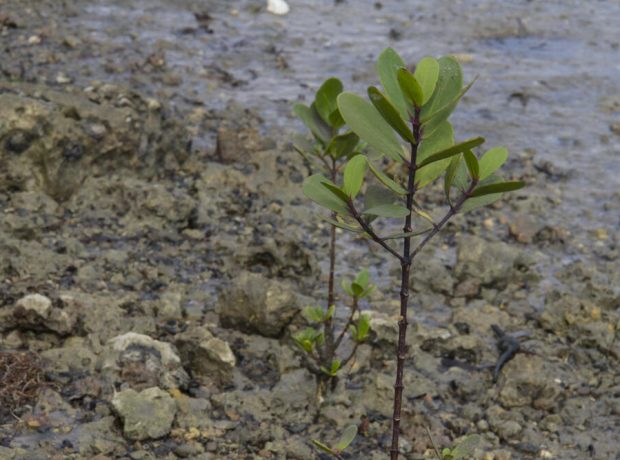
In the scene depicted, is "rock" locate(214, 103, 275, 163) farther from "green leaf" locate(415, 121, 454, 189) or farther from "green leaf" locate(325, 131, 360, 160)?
"green leaf" locate(415, 121, 454, 189)

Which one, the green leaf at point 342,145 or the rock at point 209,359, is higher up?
the green leaf at point 342,145

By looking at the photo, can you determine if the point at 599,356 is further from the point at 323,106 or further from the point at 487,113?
the point at 487,113

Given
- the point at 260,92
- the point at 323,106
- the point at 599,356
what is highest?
the point at 323,106

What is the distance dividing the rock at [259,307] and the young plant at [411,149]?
1.48 m

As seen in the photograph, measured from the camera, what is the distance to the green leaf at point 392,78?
1.88 meters

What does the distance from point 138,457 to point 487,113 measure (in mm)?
4194

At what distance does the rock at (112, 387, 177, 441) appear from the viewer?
2.91 metres

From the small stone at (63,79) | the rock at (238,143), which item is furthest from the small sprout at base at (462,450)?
the small stone at (63,79)

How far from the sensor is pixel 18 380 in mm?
3057

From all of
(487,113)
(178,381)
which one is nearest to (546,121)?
(487,113)

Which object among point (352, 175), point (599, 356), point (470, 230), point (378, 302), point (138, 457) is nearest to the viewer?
point (352, 175)

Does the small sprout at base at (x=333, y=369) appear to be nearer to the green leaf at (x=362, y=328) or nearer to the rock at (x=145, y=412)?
the green leaf at (x=362, y=328)

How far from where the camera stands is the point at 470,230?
477 cm

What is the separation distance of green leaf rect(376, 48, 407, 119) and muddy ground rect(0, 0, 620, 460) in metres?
1.46
